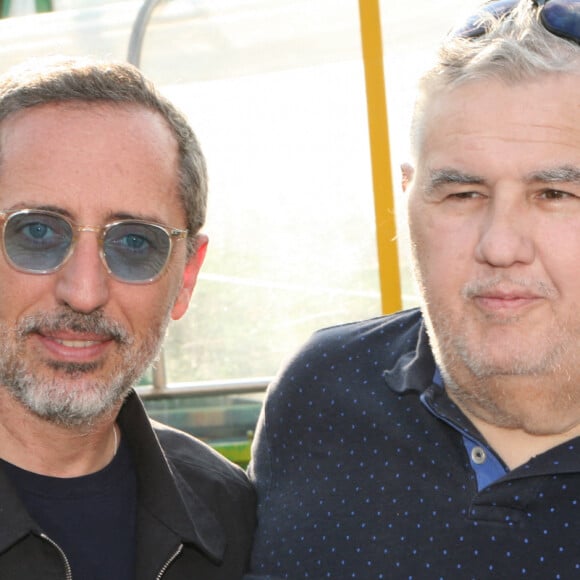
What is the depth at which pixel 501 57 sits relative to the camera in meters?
1.94

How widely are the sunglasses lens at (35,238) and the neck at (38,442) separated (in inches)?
12.0

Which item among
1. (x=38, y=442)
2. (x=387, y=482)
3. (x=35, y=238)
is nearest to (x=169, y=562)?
(x=38, y=442)

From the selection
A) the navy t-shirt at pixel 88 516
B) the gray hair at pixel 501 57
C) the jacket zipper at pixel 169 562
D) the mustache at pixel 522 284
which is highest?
the gray hair at pixel 501 57

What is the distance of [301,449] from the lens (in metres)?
2.26

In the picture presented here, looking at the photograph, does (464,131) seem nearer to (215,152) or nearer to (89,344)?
(89,344)

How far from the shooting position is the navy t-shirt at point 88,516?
2.00 meters

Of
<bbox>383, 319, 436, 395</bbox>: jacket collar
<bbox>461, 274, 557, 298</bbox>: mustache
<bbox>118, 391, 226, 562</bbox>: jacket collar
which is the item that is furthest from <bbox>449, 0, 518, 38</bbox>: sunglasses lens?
<bbox>118, 391, 226, 562</bbox>: jacket collar

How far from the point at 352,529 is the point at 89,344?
67 cm

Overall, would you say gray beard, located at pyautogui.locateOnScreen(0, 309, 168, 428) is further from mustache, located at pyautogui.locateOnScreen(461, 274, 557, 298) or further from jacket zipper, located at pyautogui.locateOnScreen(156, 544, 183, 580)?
mustache, located at pyautogui.locateOnScreen(461, 274, 557, 298)

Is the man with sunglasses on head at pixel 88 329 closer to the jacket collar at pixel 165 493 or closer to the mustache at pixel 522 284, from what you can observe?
the jacket collar at pixel 165 493

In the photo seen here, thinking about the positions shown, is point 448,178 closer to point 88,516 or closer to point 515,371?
point 515,371

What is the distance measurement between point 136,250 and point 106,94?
378mm

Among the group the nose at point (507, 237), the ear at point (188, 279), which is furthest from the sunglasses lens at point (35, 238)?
the nose at point (507, 237)

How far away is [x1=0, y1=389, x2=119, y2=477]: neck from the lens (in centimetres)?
212
